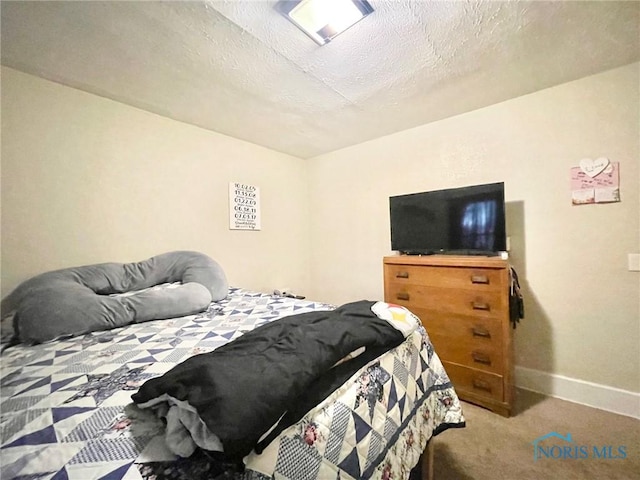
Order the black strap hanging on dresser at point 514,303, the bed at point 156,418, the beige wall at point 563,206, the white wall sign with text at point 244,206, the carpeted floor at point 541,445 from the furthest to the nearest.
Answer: the white wall sign with text at point 244,206, the black strap hanging on dresser at point 514,303, the beige wall at point 563,206, the carpeted floor at point 541,445, the bed at point 156,418

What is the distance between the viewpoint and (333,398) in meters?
0.71

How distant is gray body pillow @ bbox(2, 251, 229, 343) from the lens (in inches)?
47.6

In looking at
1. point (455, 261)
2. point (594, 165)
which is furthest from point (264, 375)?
point (594, 165)

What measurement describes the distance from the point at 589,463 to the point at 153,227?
10.4 feet

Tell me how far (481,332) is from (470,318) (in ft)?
0.36

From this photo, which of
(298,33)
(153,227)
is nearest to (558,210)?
(298,33)

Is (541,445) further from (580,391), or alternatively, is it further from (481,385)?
(580,391)

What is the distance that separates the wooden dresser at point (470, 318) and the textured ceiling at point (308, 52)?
50.4 inches

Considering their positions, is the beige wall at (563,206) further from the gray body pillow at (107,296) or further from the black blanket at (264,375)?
the gray body pillow at (107,296)

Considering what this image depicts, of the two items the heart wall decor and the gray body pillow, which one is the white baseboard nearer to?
the heart wall decor

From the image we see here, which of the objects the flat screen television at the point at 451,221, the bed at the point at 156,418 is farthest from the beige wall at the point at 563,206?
the bed at the point at 156,418

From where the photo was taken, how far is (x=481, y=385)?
71.3 inches

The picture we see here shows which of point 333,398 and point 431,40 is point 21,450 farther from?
point 431,40

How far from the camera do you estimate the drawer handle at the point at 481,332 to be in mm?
1799
